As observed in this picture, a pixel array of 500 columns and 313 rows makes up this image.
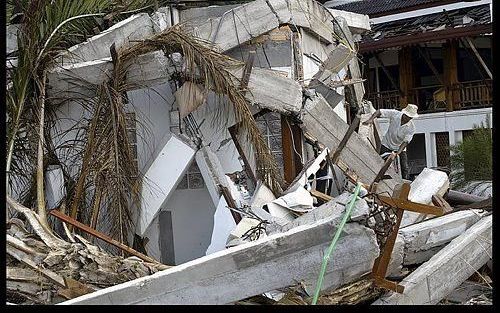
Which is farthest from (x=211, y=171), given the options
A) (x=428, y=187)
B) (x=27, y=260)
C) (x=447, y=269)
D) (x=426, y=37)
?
(x=426, y=37)

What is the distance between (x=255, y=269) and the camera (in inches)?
188

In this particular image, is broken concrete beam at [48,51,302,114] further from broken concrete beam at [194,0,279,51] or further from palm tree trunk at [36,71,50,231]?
broken concrete beam at [194,0,279,51]

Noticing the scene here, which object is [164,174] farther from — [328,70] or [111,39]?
[328,70]

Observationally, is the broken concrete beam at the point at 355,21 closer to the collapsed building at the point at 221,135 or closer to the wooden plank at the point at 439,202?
the collapsed building at the point at 221,135

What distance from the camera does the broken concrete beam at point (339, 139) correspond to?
7977 millimetres

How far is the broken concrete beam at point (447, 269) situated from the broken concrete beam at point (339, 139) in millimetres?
2392

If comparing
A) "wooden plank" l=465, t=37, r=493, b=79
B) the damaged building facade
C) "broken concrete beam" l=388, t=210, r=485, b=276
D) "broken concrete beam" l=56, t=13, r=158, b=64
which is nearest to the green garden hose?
"broken concrete beam" l=388, t=210, r=485, b=276

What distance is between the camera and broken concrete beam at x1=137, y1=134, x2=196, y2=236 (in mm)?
7672

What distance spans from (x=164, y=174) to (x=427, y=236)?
308 centimetres

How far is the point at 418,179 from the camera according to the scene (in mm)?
7887

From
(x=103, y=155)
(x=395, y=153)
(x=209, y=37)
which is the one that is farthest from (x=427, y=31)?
(x=103, y=155)

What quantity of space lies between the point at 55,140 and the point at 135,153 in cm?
93
